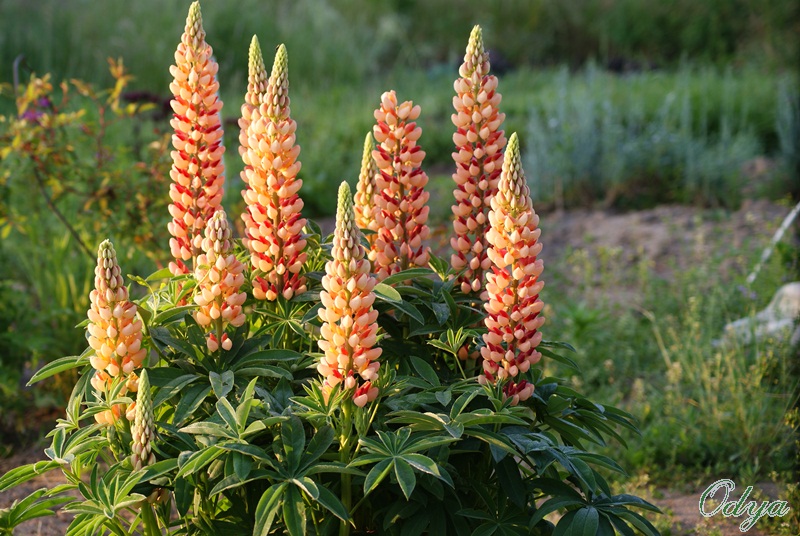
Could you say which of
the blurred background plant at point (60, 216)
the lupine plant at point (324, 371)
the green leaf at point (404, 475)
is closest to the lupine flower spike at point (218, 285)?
the lupine plant at point (324, 371)

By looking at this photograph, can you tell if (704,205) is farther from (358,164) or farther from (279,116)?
(279,116)

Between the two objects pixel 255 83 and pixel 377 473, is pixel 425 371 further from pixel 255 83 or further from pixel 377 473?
pixel 255 83

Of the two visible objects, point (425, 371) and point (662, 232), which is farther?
point (662, 232)

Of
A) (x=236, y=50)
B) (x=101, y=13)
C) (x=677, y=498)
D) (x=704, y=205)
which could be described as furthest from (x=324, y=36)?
(x=677, y=498)

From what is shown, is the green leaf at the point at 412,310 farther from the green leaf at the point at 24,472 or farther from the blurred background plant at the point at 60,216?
the blurred background plant at the point at 60,216

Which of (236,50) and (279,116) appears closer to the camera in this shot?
(279,116)

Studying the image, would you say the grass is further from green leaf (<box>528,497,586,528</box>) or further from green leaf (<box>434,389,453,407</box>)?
green leaf (<box>434,389,453,407</box>)

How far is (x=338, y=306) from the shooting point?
77.7 inches

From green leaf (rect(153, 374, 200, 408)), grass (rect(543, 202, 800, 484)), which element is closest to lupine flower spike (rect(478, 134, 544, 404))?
green leaf (rect(153, 374, 200, 408))

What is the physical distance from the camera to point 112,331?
208cm

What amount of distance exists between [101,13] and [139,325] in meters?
9.57

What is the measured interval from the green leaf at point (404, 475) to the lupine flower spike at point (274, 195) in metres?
0.61

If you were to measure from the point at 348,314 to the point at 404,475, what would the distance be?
36cm

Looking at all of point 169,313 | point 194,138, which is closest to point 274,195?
point 194,138
